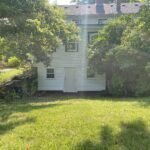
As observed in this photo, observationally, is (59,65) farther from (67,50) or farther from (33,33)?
(33,33)

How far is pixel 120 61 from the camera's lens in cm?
2434

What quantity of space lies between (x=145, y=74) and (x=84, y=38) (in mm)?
7236

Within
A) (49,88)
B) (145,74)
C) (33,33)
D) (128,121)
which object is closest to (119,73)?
(145,74)

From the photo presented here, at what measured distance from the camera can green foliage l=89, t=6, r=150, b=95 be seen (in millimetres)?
24000

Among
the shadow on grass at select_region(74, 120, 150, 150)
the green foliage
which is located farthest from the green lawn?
the green foliage

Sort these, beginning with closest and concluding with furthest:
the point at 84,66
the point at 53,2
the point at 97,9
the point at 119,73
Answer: the point at 53,2 → the point at 119,73 → the point at 84,66 → the point at 97,9

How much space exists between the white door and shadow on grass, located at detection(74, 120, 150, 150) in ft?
62.9

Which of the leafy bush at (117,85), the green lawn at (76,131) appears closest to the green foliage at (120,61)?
the leafy bush at (117,85)

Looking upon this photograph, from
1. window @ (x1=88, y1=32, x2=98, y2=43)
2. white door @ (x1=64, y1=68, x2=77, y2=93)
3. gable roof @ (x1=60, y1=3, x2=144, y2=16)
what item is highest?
gable roof @ (x1=60, y1=3, x2=144, y2=16)

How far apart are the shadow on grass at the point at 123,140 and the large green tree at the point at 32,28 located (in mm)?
7095

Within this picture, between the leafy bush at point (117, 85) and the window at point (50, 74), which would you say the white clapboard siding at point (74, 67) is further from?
the leafy bush at point (117, 85)

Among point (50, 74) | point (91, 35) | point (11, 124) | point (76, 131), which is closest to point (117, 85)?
point (91, 35)

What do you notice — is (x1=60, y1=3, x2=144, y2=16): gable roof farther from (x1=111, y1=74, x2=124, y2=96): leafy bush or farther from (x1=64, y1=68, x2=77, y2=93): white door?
(x1=111, y1=74, x2=124, y2=96): leafy bush

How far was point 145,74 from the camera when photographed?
23.9 meters
